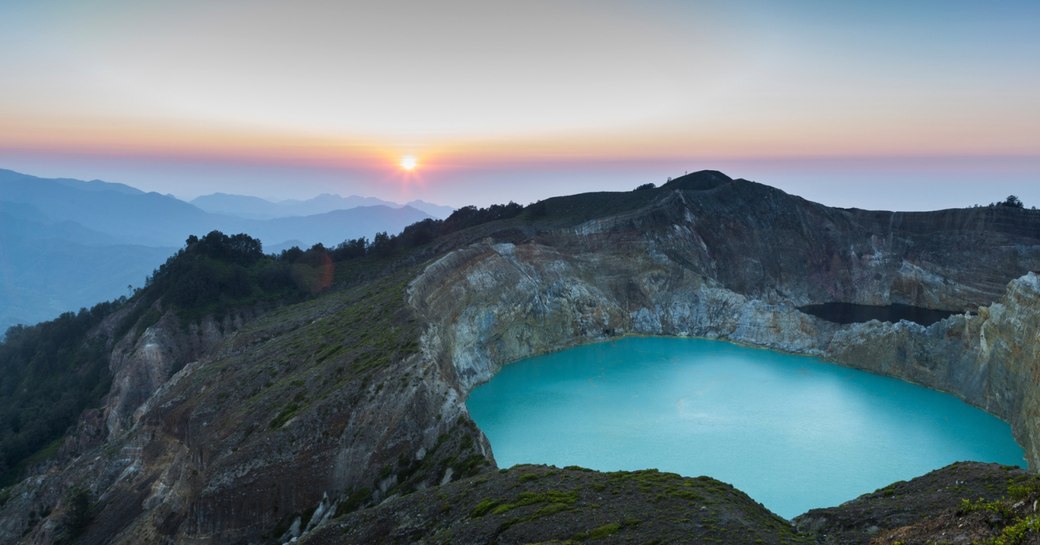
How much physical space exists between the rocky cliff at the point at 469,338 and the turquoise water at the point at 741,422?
10.0ft

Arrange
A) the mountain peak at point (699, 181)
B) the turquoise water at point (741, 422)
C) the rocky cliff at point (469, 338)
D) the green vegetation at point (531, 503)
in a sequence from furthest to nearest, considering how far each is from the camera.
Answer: the mountain peak at point (699, 181)
the turquoise water at point (741, 422)
the rocky cliff at point (469, 338)
the green vegetation at point (531, 503)

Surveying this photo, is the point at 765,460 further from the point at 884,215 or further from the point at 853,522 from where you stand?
the point at 884,215

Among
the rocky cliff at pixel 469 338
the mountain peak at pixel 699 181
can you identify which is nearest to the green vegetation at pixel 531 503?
the rocky cliff at pixel 469 338

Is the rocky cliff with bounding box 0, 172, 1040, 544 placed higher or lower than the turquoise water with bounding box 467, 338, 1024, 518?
higher

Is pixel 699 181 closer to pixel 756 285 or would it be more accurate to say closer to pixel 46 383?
pixel 756 285

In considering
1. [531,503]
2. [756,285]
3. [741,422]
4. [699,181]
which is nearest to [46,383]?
[531,503]

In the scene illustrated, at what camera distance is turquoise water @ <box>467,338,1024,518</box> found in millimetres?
31781

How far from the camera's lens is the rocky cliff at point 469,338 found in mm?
24625

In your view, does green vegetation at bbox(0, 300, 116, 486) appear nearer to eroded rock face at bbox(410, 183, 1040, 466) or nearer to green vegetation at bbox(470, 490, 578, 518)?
eroded rock face at bbox(410, 183, 1040, 466)

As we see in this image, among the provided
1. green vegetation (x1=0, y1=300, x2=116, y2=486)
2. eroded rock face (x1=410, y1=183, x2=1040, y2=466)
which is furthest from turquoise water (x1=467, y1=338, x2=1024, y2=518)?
green vegetation (x1=0, y1=300, x2=116, y2=486)

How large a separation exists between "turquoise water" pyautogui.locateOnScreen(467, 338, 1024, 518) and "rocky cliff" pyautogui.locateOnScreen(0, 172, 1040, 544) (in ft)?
10.0

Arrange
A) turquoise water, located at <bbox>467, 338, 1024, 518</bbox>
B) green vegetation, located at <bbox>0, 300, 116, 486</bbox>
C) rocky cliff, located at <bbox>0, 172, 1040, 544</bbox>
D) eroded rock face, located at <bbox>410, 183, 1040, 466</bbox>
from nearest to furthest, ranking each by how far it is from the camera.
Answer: rocky cliff, located at <bbox>0, 172, 1040, 544</bbox>
turquoise water, located at <bbox>467, 338, 1024, 518</bbox>
green vegetation, located at <bbox>0, 300, 116, 486</bbox>
eroded rock face, located at <bbox>410, 183, 1040, 466</bbox>

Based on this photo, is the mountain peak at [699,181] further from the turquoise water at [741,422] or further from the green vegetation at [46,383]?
the green vegetation at [46,383]

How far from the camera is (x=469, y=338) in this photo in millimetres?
48656
